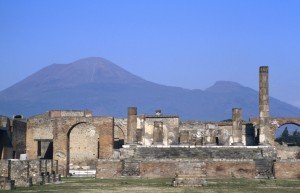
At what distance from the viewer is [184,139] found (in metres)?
47.7

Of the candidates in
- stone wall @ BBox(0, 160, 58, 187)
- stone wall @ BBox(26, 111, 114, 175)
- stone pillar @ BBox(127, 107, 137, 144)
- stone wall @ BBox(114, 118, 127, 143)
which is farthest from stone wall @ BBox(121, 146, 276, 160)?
stone wall @ BBox(114, 118, 127, 143)

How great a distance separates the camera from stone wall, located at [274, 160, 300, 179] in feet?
116

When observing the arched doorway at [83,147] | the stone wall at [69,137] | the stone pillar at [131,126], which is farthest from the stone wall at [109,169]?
the arched doorway at [83,147]

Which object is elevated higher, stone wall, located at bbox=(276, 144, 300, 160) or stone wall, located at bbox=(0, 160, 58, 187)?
stone wall, located at bbox=(276, 144, 300, 160)

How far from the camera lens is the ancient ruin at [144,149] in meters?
31.4

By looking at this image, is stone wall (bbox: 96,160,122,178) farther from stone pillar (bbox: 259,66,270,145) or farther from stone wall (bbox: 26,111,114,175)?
stone pillar (bbox: 259,66,270,145)

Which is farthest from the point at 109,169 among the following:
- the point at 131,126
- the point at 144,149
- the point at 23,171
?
the point at 131,126

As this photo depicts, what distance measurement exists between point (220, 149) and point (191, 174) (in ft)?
37.8

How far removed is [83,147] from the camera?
5166cm

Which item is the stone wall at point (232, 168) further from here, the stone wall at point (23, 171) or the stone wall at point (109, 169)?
the stone wall at point (23, 171)

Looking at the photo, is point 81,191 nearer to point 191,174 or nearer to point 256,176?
point 191,174

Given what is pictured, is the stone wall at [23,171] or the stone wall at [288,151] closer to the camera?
the stone wall at [23,171]

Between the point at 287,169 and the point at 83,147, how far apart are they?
19.5 metres

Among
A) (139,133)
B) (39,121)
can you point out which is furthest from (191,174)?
(39,121)
